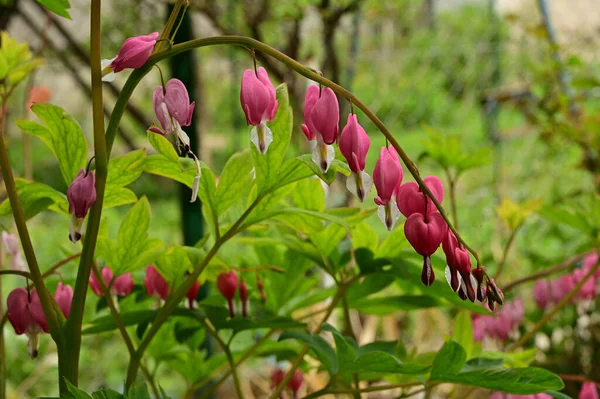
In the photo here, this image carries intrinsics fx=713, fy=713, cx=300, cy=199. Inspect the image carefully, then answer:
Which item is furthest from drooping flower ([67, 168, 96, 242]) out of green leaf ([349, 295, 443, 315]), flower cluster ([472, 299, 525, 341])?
flower cluster ([472, 299, 525, 341])

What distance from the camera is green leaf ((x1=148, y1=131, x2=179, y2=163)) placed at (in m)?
0.54

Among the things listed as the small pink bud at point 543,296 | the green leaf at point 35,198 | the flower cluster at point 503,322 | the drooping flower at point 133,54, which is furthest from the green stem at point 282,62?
the small pink bud at point 543,296

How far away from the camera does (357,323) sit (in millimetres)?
1853

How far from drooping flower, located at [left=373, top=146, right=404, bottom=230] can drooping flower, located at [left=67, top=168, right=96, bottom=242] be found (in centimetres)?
19

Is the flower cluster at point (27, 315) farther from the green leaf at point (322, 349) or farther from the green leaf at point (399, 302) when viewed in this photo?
the green leaf at point (399, 302)

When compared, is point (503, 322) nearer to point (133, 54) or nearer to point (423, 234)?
point (423, 234)

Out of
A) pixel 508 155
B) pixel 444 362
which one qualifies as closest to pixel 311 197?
pixel 444 362

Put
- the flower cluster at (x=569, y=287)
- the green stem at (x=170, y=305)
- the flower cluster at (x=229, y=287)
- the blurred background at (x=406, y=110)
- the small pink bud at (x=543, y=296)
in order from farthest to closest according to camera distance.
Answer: the blurred background at (x=406, y=110) < the small pink bud at (x=543, y=296) < the flower cluster at (x=569, y=287) < the flower cluster at (x=229, y=287) < the green stem at (x=170, y=305)

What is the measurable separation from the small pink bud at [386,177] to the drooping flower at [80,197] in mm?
193

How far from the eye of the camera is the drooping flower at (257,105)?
19.1 inches

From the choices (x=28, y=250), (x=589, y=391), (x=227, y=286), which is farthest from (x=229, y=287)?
(x=589, y=391)

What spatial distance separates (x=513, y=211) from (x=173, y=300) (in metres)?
0.53

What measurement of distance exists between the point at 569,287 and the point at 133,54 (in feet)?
2.61

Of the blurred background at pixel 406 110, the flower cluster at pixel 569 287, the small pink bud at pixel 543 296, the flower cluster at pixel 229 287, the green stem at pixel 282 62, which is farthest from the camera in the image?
the blurred background at pixel 406 110
